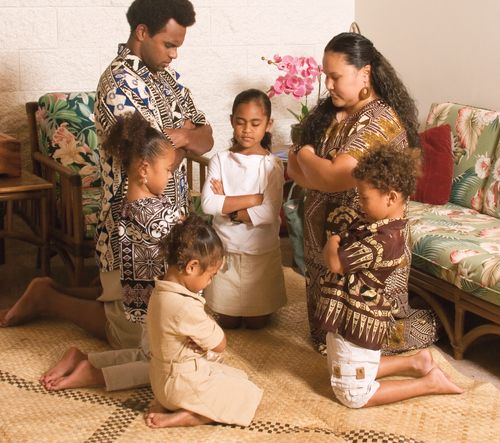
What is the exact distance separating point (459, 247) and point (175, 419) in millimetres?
1309

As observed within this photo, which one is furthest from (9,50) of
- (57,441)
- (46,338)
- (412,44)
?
(57,441)

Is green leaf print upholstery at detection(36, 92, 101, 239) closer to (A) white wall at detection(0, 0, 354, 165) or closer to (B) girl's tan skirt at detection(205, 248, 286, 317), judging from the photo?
(A) white wall at detection(0, 0, 354, 165)

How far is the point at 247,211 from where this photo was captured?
134 inches

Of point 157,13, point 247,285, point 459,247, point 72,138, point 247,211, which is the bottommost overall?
point 247,285

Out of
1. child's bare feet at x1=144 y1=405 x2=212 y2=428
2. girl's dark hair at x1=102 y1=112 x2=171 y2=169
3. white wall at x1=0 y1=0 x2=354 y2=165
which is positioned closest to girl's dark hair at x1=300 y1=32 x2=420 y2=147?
girl's dark hair at x1=102 y1=112 x2=171 y2=169

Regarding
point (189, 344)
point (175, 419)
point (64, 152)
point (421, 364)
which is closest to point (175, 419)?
point (175, 419)

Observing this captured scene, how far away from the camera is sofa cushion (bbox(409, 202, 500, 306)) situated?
3227mm

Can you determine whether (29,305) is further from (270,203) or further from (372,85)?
(372,85)

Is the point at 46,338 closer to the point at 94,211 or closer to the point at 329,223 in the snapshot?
the point at 94,211

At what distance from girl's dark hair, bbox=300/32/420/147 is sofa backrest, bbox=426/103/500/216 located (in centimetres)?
81

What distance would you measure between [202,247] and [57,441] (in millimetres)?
744

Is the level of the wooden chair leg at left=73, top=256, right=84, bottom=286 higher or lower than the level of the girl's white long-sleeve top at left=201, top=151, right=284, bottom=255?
lower

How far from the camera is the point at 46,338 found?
3506 millimetres

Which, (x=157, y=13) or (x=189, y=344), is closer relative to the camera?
(x=189, y=344)
